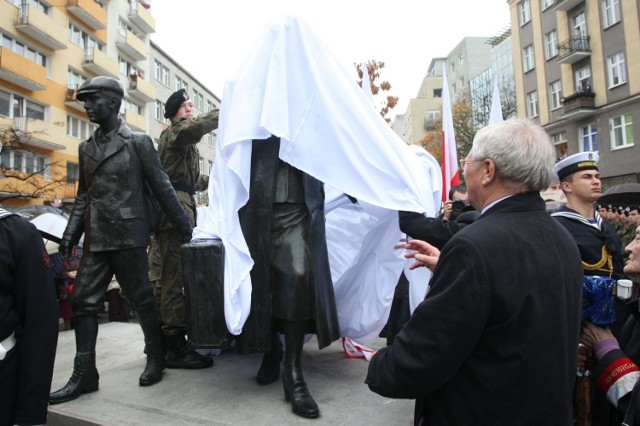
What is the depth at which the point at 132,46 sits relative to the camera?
122 ft

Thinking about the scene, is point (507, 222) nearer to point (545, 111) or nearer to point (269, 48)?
point (269, 48)

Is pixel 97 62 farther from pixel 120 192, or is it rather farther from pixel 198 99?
pixel 120 192

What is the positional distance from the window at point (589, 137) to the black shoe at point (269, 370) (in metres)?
27.2

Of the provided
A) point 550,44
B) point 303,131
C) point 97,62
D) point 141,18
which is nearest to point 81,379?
point 303,131

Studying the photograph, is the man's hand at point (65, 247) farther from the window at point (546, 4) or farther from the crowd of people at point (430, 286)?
the window at point (546, 4)

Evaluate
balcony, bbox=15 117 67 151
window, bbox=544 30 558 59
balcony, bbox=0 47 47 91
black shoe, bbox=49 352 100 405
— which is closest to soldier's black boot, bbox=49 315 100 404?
black shoe, bbox=49 352 100 405

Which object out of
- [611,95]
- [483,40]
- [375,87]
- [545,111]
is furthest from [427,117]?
[375,87]

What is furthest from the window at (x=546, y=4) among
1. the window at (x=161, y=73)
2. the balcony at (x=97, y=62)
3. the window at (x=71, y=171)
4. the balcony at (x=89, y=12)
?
the window at (x=161, y=73)

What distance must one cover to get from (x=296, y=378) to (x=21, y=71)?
91.9 feet

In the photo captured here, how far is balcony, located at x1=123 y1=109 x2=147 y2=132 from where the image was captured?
35031 mm

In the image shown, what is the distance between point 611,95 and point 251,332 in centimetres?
2744

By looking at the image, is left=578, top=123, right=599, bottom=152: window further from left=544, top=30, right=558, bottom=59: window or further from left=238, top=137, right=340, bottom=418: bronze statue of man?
left=238, top=137, right=340, bottom=418: bronze statue of man

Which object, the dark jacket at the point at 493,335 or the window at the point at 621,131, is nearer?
the dark jacket at the point at 493,335

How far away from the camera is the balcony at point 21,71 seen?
79.2 feet
